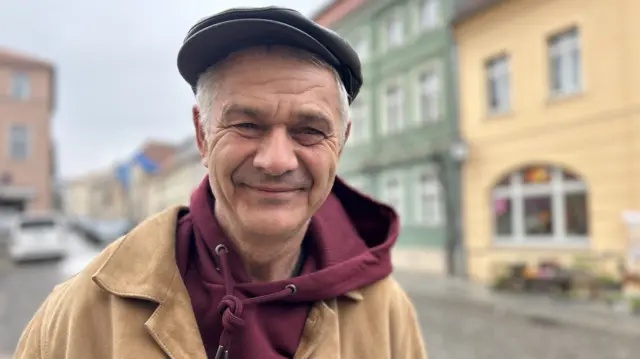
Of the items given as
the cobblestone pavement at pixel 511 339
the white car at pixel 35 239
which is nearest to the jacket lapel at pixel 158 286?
the cobblestone pavement at pixel 511 339

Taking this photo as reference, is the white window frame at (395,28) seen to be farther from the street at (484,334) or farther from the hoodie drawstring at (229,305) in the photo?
the hoodie drawstring at (229,305)

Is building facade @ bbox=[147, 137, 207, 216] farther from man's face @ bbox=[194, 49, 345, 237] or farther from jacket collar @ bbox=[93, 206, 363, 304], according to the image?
man's face @ bbox=[194, 49, 345, 237]

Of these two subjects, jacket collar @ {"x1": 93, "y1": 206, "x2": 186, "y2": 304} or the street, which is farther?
the street

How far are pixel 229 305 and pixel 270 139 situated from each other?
359 mm

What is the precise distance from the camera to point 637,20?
30.9 ft

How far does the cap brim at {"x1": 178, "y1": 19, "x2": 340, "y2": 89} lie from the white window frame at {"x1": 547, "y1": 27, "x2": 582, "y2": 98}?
36.4 ft

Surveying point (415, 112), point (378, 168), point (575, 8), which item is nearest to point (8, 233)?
point (378, 168)

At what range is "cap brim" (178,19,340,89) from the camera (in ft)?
3.41

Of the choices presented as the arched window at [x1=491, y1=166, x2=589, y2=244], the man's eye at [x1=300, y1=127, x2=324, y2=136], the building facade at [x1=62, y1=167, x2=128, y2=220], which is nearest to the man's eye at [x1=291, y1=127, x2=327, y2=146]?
the man's eye at [x1=300, y1=127, x2=324, y2=136]

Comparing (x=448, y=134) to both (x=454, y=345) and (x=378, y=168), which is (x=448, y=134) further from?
(x=454, y=345)

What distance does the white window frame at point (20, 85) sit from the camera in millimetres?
27555

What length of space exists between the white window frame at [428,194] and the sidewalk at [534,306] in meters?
2.26

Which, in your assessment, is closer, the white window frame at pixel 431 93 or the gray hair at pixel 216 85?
the gray hair at pixel 216 85

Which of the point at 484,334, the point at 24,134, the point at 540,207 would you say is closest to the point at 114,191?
the point at 24,134
